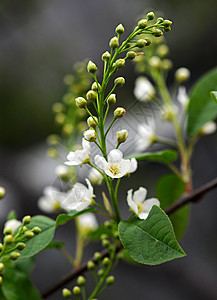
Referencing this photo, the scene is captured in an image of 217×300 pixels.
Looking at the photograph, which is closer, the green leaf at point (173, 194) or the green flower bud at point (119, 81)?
the green flower bud at point (119, 81)

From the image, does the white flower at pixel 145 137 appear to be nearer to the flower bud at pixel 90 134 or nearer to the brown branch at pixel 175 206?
the brown branch at pixel 175 206

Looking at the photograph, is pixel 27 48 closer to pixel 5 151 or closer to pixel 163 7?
pixel 5 151

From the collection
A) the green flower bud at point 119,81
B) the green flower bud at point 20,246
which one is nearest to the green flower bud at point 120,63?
the green flower bud at point 119,81

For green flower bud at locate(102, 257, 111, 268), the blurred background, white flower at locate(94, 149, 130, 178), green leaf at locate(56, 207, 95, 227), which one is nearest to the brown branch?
green flower bud at locate(102, 257, 111, 268)

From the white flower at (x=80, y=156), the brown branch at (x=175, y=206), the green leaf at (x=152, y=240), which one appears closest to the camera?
the green leaf at (x=152, y=240)

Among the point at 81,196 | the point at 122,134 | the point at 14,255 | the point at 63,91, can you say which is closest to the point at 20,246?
the point at 14,255

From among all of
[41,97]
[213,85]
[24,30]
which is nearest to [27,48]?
[24,30]
